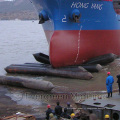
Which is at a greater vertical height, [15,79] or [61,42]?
[61,42]

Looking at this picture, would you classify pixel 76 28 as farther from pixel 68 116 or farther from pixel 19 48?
pixel 19 48

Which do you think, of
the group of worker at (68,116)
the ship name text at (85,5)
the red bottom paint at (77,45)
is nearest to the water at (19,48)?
the red bottom paint at (77,45)

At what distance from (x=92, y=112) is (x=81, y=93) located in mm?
3790

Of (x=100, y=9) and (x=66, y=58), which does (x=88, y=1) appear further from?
(x=66, y=58)

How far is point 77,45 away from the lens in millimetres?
15398

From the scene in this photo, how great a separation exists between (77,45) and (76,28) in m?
0.95

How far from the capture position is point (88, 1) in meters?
15.4

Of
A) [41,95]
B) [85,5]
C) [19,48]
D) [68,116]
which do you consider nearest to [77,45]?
[85,5]

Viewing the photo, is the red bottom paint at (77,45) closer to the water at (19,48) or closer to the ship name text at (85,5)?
the ship name text at (85,5)

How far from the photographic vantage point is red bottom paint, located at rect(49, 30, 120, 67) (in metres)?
14.7

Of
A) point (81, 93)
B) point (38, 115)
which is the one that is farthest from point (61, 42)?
point (38, 115)

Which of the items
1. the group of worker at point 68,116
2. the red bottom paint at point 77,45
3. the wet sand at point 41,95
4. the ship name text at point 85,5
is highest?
the ship name text at point 85,5

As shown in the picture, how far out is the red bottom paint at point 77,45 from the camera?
1473cm

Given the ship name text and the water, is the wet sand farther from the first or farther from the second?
the water
